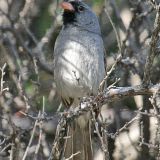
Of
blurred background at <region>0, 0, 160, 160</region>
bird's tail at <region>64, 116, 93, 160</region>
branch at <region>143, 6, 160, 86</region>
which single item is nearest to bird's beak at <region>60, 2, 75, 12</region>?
blurred background at <region>0, 0, 160, 160</region>

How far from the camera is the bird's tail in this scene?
547 cm

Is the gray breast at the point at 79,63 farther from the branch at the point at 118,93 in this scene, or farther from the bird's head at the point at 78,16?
the branch at the point at 118,93

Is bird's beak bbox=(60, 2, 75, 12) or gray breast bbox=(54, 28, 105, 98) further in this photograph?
bird's beak bbox=(60, 2, 75, 12)

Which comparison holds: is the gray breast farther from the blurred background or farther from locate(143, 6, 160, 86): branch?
locate(143, 6, 160, 86): branch

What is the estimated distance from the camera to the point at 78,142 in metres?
5.91

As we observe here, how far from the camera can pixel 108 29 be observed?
792cm

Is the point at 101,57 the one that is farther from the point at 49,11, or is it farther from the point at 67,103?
the point at 49,11

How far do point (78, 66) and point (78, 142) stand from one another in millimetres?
769

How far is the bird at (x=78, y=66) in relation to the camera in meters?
6.02

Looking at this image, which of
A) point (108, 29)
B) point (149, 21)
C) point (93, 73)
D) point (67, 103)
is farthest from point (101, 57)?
point (108, 29)

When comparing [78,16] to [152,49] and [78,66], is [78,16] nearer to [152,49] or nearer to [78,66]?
[78,66]

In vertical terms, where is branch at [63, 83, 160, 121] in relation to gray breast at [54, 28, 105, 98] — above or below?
below

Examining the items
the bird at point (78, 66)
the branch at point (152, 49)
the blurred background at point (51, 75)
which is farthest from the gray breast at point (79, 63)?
the branch at point (152, 49)

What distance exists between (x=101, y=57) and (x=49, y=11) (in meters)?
2.00
